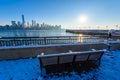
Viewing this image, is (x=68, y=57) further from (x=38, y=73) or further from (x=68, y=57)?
(x=38, y=73)

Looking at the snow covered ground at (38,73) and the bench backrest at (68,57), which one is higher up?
the bench backrest at (68,57)

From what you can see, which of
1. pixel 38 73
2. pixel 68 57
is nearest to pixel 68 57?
pixel 68 57

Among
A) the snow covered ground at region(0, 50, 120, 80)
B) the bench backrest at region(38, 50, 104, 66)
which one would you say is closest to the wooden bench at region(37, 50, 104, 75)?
the bench backrest at region(38, 50, 104, 66)

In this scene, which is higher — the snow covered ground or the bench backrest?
the bench backrest

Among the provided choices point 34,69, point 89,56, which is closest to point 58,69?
point 34,69

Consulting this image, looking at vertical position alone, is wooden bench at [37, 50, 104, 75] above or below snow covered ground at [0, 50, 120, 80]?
above

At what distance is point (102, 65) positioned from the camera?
214 inches

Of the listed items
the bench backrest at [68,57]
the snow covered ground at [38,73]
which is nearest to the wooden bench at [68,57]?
the bench backrest at [68,57]

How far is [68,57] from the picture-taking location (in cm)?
443

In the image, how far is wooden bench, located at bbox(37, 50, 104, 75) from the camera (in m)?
4.15

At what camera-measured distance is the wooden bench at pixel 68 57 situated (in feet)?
13.6

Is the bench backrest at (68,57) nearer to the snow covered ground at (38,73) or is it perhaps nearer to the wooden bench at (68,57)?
the wooden bench at (68,57)

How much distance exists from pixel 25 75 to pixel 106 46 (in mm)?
6213

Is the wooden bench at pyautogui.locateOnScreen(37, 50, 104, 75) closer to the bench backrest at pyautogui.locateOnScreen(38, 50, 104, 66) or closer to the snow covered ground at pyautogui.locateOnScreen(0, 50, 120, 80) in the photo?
the bench backrest at pyautogui.locateOnScreen(38, 50, 104, 66)
